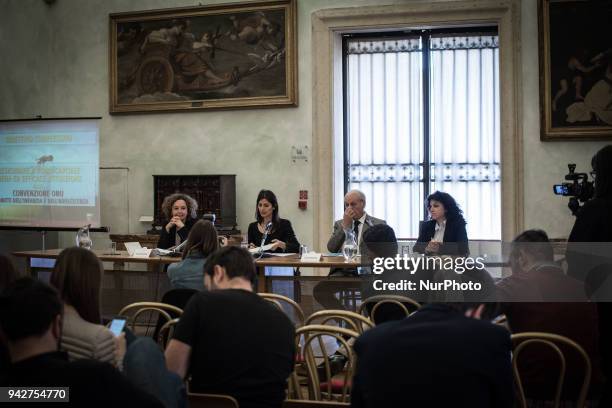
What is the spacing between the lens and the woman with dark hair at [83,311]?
2.37 meters

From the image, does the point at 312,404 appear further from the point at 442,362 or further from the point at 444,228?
the point at 444,228

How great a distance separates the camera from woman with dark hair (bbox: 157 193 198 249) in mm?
6830

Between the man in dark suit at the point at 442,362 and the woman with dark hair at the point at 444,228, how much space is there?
13.7 ft

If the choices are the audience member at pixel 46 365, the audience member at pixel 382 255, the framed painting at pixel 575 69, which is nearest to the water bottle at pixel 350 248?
the audience member at pixel 382 255

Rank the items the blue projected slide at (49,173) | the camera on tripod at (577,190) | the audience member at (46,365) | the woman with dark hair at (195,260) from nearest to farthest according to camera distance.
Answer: the audience member at (46,365) < the woman with dark hair at (195,260) < the camera on tripod at (577,190) < the blue projected slide at (49,173)

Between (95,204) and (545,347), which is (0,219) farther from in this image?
(545,347)

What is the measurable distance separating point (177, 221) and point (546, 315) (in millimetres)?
4417

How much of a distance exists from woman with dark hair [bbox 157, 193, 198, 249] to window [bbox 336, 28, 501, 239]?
10.5 ft

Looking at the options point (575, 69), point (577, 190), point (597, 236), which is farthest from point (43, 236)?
point (597, 236)

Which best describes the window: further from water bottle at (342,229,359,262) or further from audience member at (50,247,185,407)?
audience member at (50,247,185,407)

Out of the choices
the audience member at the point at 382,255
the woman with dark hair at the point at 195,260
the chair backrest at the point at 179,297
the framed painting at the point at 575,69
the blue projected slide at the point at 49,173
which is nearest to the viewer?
the chair backrest at the point at 179,297

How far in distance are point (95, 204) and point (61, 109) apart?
195 cm

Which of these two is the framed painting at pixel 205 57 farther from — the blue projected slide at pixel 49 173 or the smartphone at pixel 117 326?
the smartphone at pixel 117 326

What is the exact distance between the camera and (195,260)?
175 inches
